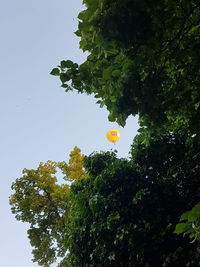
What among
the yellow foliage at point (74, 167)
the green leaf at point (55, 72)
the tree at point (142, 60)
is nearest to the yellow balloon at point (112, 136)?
the yellow foliage at point (74, 167)

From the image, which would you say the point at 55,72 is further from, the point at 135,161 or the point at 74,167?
the point at 74,167

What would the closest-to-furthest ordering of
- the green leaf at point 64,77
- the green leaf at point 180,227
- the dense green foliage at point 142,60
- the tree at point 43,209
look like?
1. the green leaf at point 180,227
2. the dense green foliage at point 142,60
3. the green leaf at point 64,77
4. the tree at point 43,209

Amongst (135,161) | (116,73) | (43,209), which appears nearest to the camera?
(116,73)

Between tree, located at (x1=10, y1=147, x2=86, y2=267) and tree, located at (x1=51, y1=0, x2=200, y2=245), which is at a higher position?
tree, located at (x1=10, y1=147, x2=86, y2=267)

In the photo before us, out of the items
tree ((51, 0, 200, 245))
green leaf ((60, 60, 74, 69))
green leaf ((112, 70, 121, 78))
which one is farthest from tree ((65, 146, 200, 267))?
green leaf ((60, 60, 74, 69))

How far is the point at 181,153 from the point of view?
10922mm

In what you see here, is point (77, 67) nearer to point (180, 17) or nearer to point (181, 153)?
point (180, 17)

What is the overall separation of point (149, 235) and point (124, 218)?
96 centimetres

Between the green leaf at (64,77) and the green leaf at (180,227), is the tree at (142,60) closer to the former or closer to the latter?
the green leaf at (64,77)

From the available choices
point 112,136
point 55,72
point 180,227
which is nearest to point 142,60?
point 55,72

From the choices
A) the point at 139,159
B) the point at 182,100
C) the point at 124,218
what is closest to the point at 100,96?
the point at 182,100

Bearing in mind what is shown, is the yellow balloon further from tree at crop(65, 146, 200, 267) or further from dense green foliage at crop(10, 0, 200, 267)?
tree at crop(65, 146, 200, 267)

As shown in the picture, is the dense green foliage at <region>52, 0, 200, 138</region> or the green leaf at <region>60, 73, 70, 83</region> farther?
the green leaf at <region>60, 73, 70, 83</region>

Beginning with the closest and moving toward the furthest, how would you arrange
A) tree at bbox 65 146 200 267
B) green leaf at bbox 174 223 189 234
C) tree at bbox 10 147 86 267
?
green leaf at bbox 174 223 189 234 → tree at bbox 65 146 200 267 → tree at bbox 10 147 86 267
